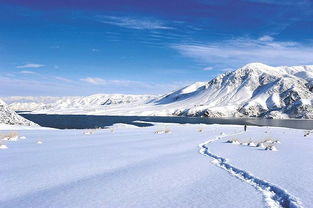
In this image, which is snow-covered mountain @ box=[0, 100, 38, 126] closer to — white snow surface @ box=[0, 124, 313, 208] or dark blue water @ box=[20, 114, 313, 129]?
dark blue water @ box=[20, 114, 313, 129]

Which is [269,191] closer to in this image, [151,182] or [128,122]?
[151,182]

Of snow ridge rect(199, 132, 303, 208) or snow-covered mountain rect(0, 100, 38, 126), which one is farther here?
snow-covered mountain rect(0, 100, 38, 126)

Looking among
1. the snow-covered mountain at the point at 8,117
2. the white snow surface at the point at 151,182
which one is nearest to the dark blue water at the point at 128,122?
the snow-covered mountain at the point at 8,117

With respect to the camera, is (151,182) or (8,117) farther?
(8,117)

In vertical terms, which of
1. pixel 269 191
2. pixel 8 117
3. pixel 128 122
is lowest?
pixel 128 122

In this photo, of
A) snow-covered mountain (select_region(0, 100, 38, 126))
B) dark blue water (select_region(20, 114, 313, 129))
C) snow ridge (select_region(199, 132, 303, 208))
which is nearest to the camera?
snow ridge (select_region(199, 132, 303, 208))

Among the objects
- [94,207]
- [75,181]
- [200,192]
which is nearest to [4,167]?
[75,181]

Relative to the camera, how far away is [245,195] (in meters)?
7.32

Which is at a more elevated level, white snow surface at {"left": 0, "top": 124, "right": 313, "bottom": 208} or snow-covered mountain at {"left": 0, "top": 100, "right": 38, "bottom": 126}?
snow-covered mountain at {"left": 0, "top": 100, "right": 38, "bottom": 126}

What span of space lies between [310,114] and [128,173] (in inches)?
6901

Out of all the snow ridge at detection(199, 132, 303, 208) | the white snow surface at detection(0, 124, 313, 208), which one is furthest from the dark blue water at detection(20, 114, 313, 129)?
the snow ridge at detection(199, 132, 303, 208)

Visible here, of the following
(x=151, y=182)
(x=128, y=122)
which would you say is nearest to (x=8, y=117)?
(x=151, y=182)

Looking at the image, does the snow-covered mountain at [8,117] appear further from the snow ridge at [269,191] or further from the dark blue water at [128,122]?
the snow ridge at [269,191]

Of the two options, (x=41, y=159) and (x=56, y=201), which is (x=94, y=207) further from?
(x=41, y=159)
